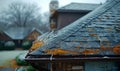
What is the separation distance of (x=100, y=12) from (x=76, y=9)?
6392 millimetres

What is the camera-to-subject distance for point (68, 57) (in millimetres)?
5207

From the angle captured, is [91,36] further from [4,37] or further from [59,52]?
[4,37]

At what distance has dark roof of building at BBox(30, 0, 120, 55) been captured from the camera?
5.49 m

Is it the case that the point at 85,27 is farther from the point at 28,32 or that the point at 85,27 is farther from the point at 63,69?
the point at 28,32

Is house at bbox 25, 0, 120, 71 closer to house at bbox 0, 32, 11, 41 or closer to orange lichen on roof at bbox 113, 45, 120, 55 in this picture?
orange lichen on roof at bbox 113, 45, 120, 55

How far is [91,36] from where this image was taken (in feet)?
19.6

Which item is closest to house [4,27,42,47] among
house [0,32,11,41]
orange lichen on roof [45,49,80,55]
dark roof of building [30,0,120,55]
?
house [0,32,11,41]

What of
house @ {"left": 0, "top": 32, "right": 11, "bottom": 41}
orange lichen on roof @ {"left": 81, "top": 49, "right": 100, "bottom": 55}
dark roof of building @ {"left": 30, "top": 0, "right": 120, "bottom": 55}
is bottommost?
house @ {"left": 0, "top": 32, "right": 11, "bottom": 41}

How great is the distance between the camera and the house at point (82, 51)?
5207 mm

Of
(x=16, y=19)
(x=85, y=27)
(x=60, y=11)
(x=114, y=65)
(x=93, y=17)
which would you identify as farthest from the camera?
(x=16, y=19)

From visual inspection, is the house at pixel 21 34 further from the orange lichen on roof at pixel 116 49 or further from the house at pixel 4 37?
the orange lichen on roof at pixel 116 49

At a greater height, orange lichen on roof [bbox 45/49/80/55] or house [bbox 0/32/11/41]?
orange lichen on roof [bbox 45/49/80/55]

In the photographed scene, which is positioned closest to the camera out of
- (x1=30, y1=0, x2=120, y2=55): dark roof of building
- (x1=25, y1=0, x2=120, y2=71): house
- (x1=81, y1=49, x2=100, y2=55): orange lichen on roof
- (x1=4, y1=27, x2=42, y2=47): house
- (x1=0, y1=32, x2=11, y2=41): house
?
(x1=25, y1=0, x2=120, y2=71): house

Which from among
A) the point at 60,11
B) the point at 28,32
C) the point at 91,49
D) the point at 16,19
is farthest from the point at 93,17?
the point at 16,19
